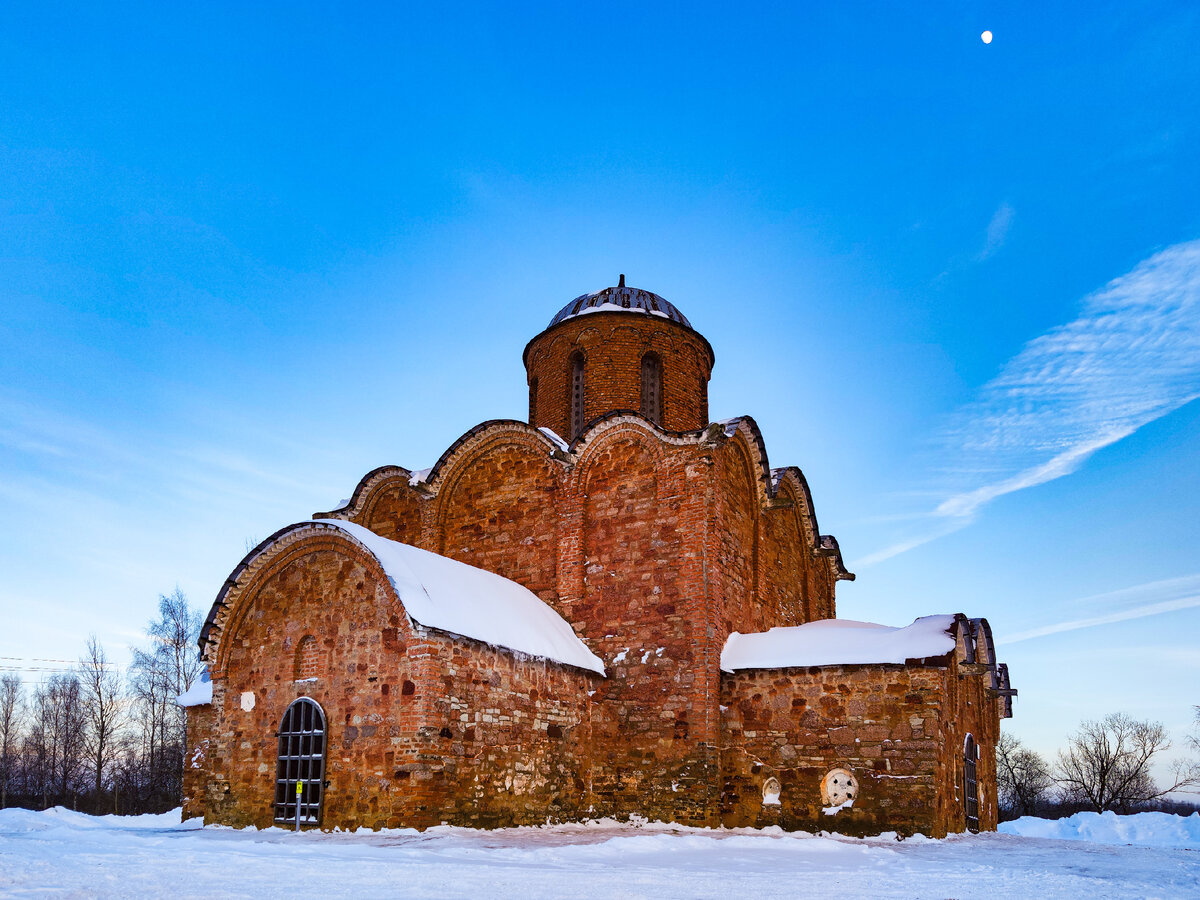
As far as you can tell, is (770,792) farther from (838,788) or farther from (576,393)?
(576,393)

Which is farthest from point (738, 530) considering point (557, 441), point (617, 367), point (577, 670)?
point (617, 367)

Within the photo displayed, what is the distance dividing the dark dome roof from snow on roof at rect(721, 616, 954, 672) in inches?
262

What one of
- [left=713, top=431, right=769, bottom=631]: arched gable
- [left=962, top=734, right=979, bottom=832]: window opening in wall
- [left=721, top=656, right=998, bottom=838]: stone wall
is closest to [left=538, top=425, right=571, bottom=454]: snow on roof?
[left=713, top=431, right=769, bottom=631]: arched gable

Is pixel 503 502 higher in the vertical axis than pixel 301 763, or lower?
higher

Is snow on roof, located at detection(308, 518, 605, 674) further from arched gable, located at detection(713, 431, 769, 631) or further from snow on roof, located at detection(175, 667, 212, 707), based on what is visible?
snow on roof, located at detection(175, 667, 212, 707)

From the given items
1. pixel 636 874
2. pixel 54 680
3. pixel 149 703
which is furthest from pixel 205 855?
pixel 54 680

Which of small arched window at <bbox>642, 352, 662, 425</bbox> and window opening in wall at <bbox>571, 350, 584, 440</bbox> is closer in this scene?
window opening in wall at <bbox>571, 350, 584, 440</bbox>

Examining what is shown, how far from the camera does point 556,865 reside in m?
7.16

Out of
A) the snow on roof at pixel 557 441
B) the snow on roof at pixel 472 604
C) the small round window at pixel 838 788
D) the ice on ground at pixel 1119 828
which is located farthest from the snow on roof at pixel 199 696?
the ice on ground at pixel 1119 828

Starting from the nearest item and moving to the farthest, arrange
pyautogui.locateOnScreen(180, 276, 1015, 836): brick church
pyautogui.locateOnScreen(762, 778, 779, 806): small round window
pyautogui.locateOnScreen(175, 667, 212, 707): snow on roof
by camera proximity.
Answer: pyautogui.locateOnScreen(180, 276, 1015, 836): brick church < pyautogui.locateOnScreen(762, 778, 779, 806): small round window < pyautogui.locateOnScreen(175, 667, 212, 707): snow on roof

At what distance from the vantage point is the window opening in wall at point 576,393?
16438mm

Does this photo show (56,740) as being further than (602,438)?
Yes

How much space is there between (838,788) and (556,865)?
572cm

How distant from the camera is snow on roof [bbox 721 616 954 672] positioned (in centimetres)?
1172
